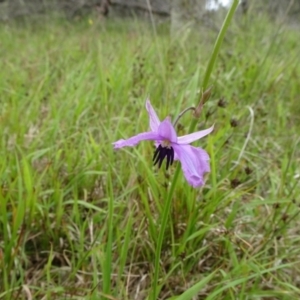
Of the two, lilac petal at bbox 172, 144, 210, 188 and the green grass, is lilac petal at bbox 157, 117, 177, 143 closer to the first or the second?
lilac petal at bbox 172, 144, 210, 188

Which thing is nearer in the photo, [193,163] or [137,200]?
[193,163]

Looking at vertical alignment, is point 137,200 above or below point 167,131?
below

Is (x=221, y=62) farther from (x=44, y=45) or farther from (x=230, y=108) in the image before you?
(x=44, y=45)

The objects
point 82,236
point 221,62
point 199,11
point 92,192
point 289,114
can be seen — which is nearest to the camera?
point 82,236

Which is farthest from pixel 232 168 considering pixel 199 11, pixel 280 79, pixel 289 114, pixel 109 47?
pixel 199 11

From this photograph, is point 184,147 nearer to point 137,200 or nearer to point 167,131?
point 167,131

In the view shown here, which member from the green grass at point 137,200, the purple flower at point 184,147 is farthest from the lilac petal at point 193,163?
the green grass at point 137,200

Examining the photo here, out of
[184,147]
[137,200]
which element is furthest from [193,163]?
[137,200]

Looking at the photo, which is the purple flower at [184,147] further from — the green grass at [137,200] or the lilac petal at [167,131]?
the green grass at [137,200]
